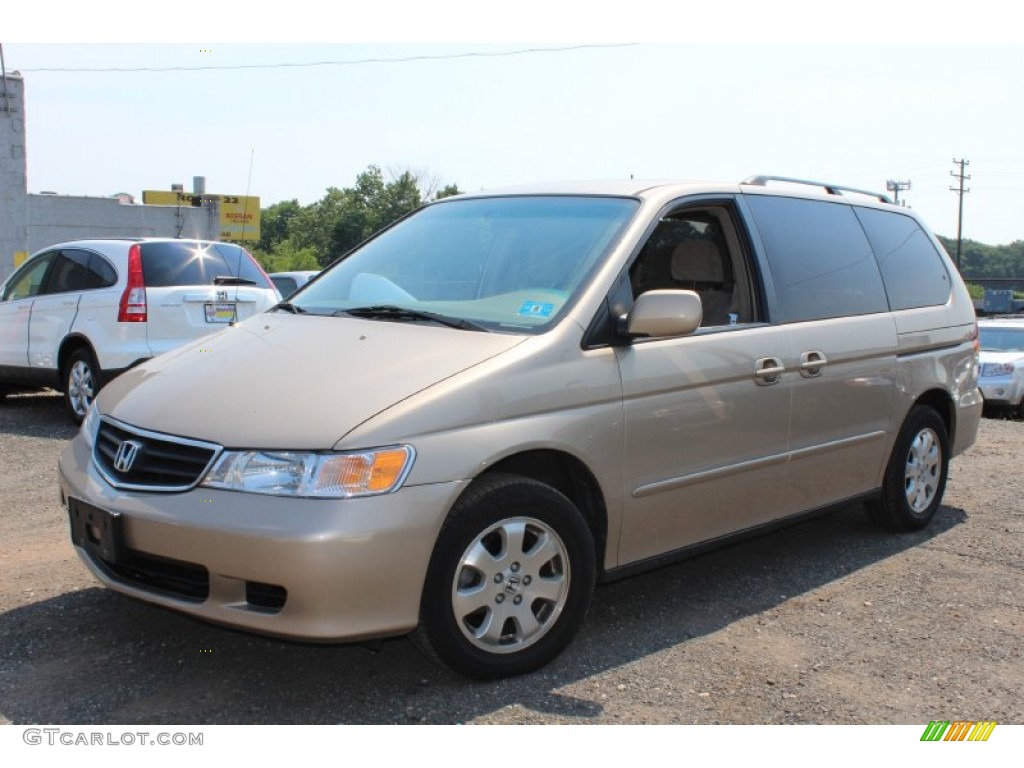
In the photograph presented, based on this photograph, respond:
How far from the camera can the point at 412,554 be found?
10.6 ft

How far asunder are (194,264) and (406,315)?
5.70 meters

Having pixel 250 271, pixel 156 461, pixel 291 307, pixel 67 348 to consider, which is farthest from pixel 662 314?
pixel 67 348

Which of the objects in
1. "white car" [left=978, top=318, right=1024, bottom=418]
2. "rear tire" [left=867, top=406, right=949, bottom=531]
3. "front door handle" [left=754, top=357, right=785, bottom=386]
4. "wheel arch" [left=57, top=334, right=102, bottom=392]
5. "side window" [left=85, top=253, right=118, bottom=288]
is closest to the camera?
"front door handle" [left=754, top=357, right=785, bottom=386]

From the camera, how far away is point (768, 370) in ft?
14.7

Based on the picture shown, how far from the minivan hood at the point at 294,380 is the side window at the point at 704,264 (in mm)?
923

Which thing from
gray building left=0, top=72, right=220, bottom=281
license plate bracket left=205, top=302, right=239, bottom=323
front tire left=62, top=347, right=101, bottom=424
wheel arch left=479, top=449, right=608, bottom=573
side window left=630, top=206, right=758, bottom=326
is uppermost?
gray building left=0, top=72, right=220, bottom=281

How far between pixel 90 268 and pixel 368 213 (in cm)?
9176

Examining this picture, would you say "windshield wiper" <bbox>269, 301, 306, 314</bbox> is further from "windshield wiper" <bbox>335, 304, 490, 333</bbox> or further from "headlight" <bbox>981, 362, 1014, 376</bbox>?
"headlight" <bbox>981, 362, 1014, 376</bbox>

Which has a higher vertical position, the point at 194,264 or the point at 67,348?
the point at 194,264

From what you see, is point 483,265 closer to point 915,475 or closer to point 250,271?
point 915,475

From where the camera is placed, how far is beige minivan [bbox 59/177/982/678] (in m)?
3.20

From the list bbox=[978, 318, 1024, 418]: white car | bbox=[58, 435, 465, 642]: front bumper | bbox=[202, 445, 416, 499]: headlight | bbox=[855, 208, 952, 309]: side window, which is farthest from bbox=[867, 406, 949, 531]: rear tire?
bbox=[978, 318, 1024, 418]: white car

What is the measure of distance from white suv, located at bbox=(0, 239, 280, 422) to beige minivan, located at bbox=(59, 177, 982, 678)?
4.42m

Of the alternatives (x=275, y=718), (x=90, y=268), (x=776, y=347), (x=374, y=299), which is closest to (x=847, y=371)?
(x=776, y=347)
